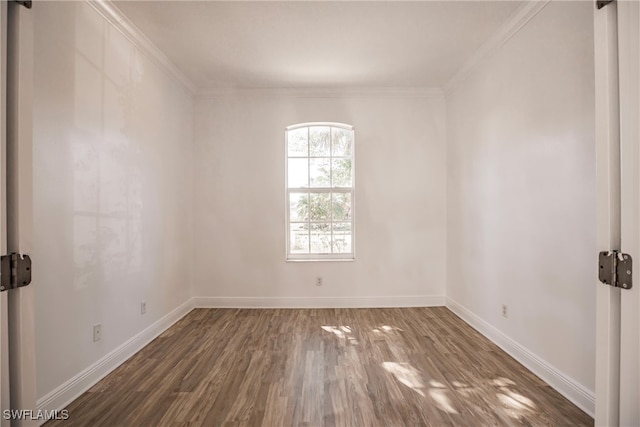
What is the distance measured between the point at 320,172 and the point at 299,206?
57 centimetres

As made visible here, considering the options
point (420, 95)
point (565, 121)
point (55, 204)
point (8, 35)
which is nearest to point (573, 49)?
point (565, 121)

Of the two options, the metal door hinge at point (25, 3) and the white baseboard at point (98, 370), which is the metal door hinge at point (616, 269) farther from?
the white baseboard at point (98, 370)

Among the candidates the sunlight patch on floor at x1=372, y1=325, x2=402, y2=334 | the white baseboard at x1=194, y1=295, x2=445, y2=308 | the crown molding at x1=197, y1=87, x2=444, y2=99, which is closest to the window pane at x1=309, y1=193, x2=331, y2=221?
the white baseboard at x1=194, y1=295, x2=445, y2=308

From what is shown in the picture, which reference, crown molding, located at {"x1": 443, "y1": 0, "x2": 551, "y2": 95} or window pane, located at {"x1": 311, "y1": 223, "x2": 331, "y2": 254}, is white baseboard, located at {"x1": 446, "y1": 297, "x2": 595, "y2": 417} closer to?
window pane, located at {"x1": 311, "y1": 223, "x2": 331, "y2": 254}

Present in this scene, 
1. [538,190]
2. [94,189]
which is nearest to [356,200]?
[538,190]

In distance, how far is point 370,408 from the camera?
2.10 metres

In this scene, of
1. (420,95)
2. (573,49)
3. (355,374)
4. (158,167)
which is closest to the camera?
(573,49)

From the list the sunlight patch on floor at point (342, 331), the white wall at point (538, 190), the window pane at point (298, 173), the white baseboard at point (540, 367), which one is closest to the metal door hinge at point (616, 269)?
the white wall at point (538, 190)

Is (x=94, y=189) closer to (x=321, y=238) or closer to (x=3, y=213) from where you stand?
(x=3, y=213)

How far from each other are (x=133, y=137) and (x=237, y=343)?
7.21ft

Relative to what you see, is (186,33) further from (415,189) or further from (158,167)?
(415,189)

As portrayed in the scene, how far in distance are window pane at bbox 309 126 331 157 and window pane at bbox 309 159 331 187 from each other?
0.11 m

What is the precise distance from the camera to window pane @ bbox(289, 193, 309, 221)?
462cm

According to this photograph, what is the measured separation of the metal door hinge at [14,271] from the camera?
920 mm
